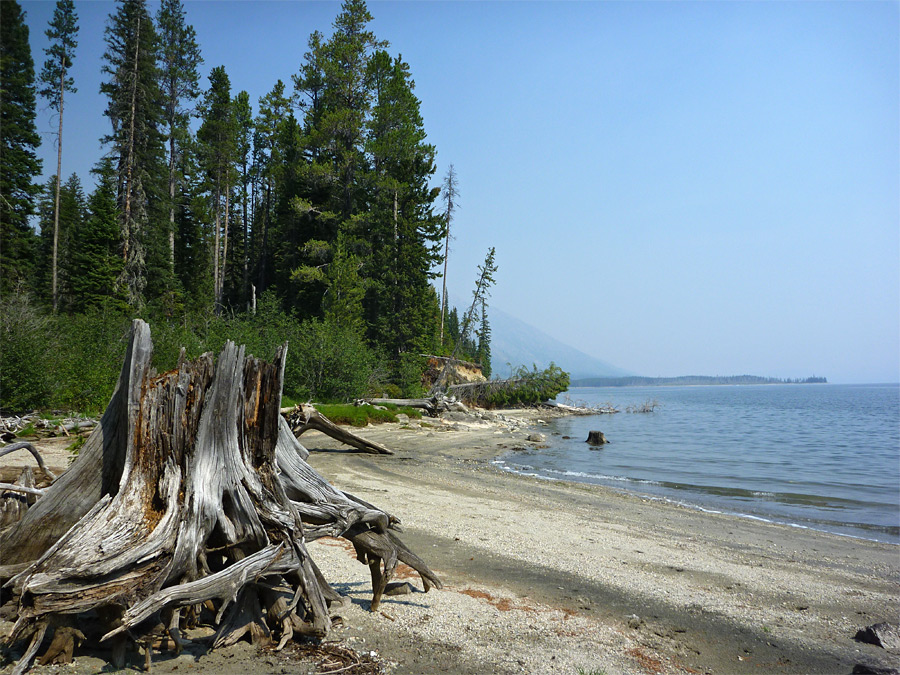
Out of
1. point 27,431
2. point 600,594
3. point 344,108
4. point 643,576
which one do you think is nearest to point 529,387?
point 344,108

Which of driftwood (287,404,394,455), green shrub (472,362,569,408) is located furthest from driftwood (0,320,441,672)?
green shrub (472,362,569,408)

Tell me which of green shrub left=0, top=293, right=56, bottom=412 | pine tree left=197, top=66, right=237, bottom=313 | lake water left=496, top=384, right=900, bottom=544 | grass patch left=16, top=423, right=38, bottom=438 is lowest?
lake water left=496, top=384, right=900, bottom=544

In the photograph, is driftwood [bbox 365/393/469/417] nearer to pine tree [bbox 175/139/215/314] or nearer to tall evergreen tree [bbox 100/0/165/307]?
tall evergreen tree [bbox 100/0/165/307]

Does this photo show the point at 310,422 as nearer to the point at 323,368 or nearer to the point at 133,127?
Result: the point at 323,368

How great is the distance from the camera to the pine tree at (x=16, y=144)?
32750 millimetres

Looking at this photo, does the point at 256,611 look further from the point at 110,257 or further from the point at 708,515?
the point at 110,257

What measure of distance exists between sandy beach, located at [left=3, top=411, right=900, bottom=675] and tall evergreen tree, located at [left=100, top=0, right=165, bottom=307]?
24464mm

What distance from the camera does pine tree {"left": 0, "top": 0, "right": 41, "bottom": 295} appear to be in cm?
3275

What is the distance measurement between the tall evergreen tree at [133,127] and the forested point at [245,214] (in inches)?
4.6

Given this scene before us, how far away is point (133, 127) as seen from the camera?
3269 centimetres

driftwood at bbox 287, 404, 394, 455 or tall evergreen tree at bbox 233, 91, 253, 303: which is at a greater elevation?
tall evergreen tree at bbox 233, 91, 253, 303

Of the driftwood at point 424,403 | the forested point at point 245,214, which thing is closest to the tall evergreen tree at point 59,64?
the forested point at point 245,214

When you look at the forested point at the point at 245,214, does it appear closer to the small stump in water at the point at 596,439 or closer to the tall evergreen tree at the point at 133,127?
the tall evergreen tree at the point at 133,127

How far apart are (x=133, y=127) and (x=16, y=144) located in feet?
30.3
